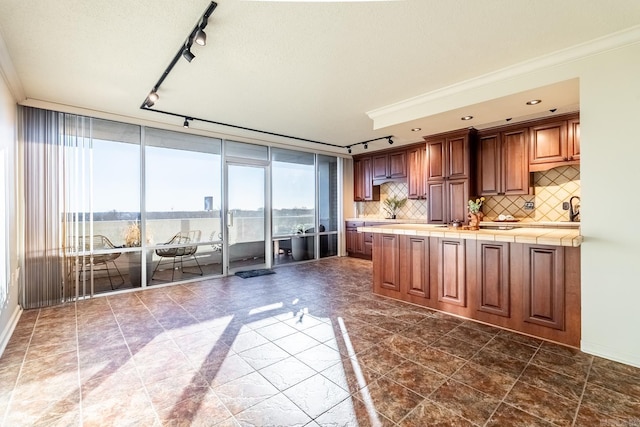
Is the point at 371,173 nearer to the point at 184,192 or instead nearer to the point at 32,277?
the point at 184,192

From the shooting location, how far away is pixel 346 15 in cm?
212

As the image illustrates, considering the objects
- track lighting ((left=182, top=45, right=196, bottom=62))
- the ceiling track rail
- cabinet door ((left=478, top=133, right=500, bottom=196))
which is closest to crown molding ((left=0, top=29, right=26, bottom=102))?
the ceiling track rail

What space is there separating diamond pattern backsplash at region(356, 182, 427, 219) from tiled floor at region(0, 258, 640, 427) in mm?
3303

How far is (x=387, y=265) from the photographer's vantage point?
162 inches

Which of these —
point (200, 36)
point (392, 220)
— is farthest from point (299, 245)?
point (200, 36)

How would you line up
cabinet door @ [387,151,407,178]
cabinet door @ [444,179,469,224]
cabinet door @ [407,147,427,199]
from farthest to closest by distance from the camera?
cabinet door @ [387,151,407,178], cabinet door @ [407,147,427,199], cabinet door @ [444,179,469,224]

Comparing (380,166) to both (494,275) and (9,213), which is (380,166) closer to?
(494,275)

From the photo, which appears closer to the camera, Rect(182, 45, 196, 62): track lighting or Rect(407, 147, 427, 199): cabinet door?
Rect(182, 45, 196, 62): track lighting

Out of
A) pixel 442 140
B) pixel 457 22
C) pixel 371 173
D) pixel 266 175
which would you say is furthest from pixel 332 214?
pixel 457 22

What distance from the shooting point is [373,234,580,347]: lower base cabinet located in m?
2.67

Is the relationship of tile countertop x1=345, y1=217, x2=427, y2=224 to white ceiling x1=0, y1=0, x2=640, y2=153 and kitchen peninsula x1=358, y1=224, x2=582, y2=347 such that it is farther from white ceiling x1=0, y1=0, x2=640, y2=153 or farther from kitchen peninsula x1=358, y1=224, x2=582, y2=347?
white ceiling x1=0, y1=0, x2=640, y2=153

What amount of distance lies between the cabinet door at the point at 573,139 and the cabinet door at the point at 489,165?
0.88m

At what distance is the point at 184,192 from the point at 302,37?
11.7ft

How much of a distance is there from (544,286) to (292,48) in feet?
10.3
